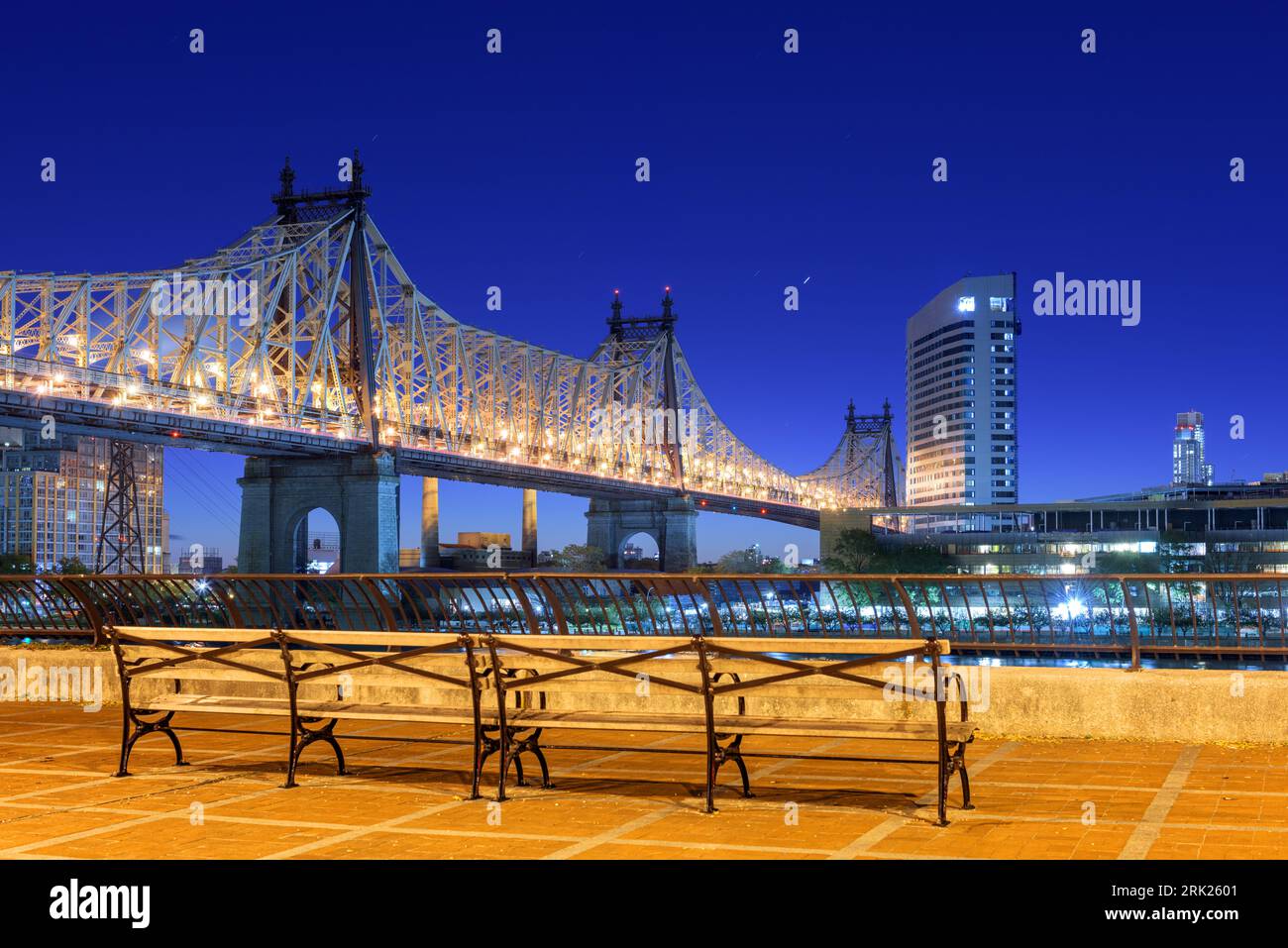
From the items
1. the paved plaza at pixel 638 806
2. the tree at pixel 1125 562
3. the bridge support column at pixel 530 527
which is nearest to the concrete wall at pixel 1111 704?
the paved plaza at pixel 638 806

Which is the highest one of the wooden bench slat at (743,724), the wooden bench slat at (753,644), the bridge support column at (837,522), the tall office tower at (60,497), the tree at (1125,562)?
the tall office tower at (60,497)

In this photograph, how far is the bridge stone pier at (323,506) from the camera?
2415 inches

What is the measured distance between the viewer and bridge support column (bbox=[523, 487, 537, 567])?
10962 centimetres

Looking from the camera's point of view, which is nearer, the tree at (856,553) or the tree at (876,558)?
the tree at (876,558)

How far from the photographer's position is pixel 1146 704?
9.91 meters

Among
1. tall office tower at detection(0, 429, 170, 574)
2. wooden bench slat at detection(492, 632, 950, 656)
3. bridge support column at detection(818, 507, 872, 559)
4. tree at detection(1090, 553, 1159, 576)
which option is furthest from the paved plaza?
tall office tower at detection(0, 429, 170, 574)

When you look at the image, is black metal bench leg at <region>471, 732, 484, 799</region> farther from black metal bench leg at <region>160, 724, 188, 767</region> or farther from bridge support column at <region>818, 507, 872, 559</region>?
bridge support column at <region>818, 507, 872, 559</region>

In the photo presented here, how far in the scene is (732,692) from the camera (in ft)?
26.5

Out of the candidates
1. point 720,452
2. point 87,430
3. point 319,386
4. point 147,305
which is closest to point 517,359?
point 720,452

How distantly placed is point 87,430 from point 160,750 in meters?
42.2

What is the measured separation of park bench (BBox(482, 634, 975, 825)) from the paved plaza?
281 mm

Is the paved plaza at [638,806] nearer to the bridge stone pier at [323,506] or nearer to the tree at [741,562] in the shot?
the bridge stone pier at [323,506]

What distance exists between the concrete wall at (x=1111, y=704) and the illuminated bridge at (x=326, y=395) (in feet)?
133
